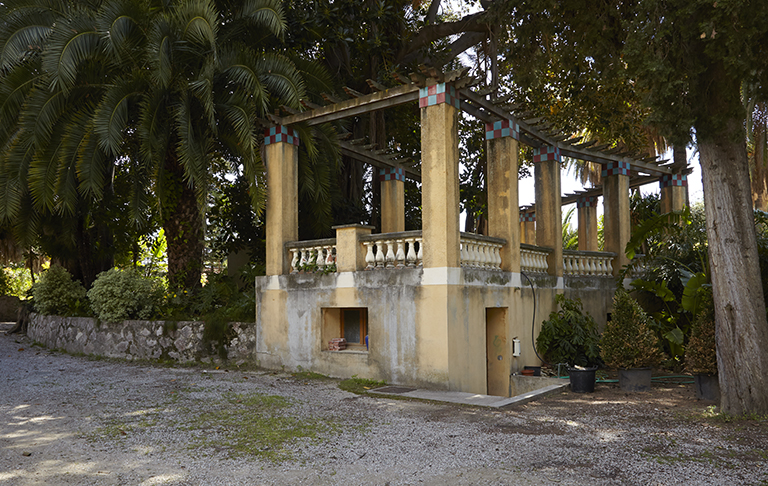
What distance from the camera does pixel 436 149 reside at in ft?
34.0

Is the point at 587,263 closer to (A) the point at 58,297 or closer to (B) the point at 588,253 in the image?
(B) the point at 588,253

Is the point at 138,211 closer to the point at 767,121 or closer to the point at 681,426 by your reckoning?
the point at 681,426

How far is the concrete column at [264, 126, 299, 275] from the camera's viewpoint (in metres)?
12.6

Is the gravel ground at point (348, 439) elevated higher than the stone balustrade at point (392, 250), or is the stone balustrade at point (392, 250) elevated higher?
Answer: the stone balustrade at point (392, 250)

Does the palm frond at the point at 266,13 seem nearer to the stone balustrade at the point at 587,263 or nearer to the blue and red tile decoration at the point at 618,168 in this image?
the stone balustrade at the point at 587,263

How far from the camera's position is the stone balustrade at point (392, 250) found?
10.6 m

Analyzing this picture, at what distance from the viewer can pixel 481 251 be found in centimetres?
1134

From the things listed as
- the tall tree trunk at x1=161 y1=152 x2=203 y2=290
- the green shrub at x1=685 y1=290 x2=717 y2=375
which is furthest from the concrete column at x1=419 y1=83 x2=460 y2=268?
the tall tree trunk at x1=161 y1=152 x2=203 y2=290

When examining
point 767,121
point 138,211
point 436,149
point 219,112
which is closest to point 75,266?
point 138,211

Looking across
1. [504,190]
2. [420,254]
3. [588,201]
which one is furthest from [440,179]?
[588,201]

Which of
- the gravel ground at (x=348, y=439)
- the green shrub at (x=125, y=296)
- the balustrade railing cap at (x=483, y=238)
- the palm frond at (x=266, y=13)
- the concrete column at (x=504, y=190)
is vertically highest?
the palm frond at (x=266, y=13)

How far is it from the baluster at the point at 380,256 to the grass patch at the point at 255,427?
3215mm

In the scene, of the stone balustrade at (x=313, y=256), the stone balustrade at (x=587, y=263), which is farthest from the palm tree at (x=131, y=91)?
the stone balustrade at (x=587, y=263)

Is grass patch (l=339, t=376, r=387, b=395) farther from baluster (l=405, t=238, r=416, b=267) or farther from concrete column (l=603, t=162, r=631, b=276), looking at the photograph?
concrete column (l=603, t=162, r=631, b=276)
